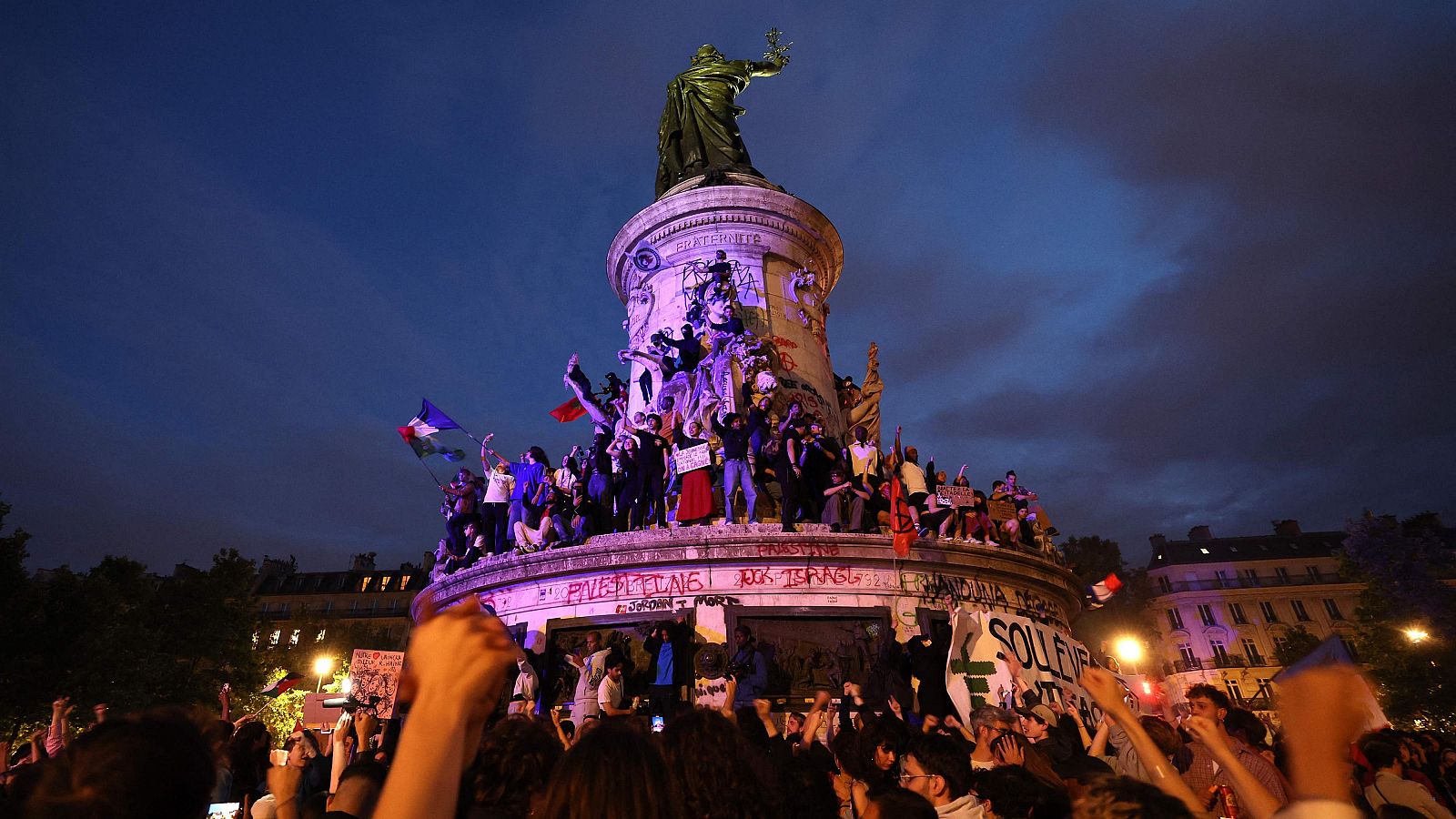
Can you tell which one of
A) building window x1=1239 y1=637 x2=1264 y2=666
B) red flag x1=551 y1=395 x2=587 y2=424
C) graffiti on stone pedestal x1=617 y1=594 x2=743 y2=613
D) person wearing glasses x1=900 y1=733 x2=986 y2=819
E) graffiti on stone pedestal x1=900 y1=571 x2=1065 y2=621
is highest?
red flag x1=551 y1=395 x2=587 y2=424

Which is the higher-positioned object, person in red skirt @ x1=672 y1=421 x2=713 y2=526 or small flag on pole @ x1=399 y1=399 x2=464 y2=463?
small flag on pole @ x1=399 y1=399 x2=464 y2=463

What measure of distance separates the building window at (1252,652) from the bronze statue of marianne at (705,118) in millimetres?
54380

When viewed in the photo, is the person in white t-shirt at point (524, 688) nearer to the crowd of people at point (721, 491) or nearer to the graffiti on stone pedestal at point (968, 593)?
the crowd of people at point (721, 491)

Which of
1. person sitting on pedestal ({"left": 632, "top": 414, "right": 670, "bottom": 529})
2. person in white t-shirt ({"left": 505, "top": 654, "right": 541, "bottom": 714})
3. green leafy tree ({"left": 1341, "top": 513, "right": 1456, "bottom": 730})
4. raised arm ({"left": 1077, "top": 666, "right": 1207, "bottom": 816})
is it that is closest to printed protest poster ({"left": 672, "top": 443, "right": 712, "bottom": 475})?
person sitting on pedestal ({"left": 632, "top": 414, "right": 670, "bottom": 529})

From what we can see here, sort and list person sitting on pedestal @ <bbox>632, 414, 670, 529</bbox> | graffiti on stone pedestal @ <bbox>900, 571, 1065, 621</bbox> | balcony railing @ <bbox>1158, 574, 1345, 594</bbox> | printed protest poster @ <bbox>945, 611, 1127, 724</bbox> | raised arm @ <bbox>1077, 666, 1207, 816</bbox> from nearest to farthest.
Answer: raised arm @ <bbox>1077, 666, 1207, 816</bbox> < printed protest poster @ <bbox>945, 611, 1127, 724</bbox> < graffiti on stone pedestal @ <bbox>900, 571, 1065, 621</bbox> < person sitting on pedestal @ <bbox>632, 414, 670, 529</bbox> < balcony railing @ <bbox>1158, 574, 1345, 594</bbox>

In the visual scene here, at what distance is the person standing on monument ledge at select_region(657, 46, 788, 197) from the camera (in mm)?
25203

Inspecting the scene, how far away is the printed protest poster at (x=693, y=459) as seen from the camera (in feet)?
46.5

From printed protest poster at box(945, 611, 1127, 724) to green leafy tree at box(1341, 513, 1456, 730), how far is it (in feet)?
98.4

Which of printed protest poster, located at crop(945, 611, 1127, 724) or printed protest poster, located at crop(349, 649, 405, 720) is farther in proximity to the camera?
printed protest poster, located at crop(349, 649, 405, 720)

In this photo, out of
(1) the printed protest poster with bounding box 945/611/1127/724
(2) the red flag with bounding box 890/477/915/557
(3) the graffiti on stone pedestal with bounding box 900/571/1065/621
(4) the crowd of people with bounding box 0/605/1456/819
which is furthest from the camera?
(3) the graffiti on stone pedestal with bounding box 900/571/1065/621

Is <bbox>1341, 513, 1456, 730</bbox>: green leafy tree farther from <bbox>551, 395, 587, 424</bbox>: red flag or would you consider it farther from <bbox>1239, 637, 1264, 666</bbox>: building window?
<bbox>551, 395, 587, 424</bbox>: red flag

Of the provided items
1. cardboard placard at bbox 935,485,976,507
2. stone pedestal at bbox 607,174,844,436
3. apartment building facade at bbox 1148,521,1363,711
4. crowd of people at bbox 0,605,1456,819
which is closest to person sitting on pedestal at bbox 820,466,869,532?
cardboard placard at bbox 935,485,976,507

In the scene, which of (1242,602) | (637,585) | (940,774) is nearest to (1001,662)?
(637,585)

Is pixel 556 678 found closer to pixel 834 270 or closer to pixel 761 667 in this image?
pixel 761 667
